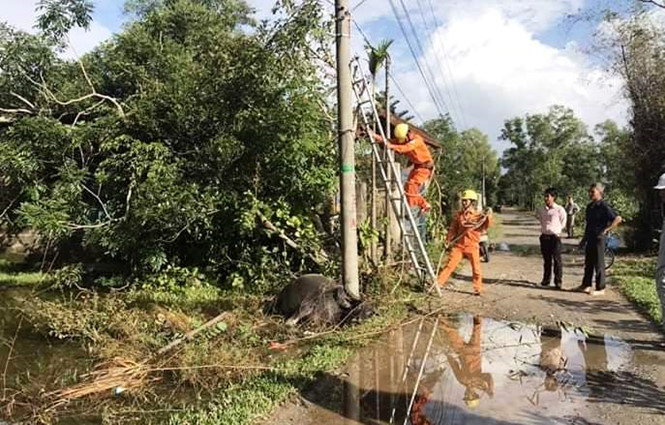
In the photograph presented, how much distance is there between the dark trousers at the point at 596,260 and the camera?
9.09 m

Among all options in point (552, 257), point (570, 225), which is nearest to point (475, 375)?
point (552, 257)

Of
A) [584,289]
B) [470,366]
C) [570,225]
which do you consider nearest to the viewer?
[470,366]

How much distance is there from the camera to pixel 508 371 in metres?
5.79

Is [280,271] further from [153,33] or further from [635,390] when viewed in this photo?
[153,33]

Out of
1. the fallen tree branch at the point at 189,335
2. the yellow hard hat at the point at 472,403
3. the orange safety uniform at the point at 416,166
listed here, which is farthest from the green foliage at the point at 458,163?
the yellow hard hat at the point at 472,403

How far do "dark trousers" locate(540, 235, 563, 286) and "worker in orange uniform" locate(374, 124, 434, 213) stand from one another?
216 centimetres

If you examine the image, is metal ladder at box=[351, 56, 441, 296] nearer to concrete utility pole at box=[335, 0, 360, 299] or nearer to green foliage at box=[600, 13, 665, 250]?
concrete utility pole at box=[335, 0, 360, 299]

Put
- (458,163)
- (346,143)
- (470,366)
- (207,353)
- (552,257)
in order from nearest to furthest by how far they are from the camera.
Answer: (470,366) < (207,353) < (346,143) < (552,257) < (458,163)

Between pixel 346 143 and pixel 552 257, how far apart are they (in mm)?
4427

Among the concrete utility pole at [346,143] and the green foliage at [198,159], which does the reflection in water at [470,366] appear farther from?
the green foliage at [198,159]

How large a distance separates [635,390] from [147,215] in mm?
7973

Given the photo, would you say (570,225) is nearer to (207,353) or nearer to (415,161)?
(415,161)

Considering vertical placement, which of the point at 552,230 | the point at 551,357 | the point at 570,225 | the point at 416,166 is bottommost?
the point at 551,357

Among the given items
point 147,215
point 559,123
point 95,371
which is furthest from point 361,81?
point 559,123
